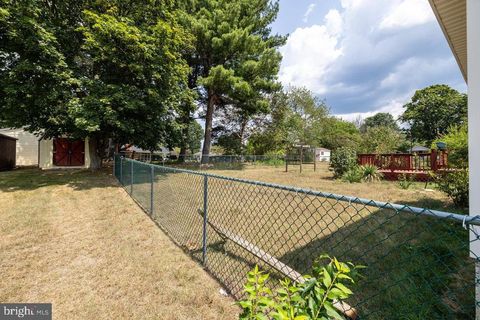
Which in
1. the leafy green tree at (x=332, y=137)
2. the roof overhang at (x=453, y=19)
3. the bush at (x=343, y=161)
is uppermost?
the leafy green tree at (x=332, y=137)

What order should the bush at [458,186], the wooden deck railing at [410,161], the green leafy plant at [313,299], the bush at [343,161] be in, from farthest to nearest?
the bush at [343,161] → the wooden deck railing at [410,161] → the bush at [458,186] → the green leafy plant at [313,299]

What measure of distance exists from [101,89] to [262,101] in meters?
11.2

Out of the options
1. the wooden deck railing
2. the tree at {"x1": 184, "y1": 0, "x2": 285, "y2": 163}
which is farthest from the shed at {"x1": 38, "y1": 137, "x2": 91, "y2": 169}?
the wooden deck railing

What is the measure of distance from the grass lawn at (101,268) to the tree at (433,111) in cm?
4019

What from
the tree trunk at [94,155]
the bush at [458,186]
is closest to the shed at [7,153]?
the tree trunk at [94,155]

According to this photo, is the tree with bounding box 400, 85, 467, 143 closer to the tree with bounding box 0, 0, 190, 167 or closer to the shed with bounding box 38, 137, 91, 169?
the tree with bounding box 0, 0, 190, 167

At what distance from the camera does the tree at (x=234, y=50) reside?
618 inches

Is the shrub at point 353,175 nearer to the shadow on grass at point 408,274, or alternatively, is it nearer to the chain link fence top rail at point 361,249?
the chain link fence top rail at point 361,249

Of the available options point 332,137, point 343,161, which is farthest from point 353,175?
point 332,137

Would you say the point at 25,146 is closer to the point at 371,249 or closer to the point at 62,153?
the point at 62,153

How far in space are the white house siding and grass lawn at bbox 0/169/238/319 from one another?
1624 cm

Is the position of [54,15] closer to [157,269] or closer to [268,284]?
[157,269]

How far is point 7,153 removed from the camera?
1468 centimetres

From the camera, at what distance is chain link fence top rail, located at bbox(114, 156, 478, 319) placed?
88.8 inches
